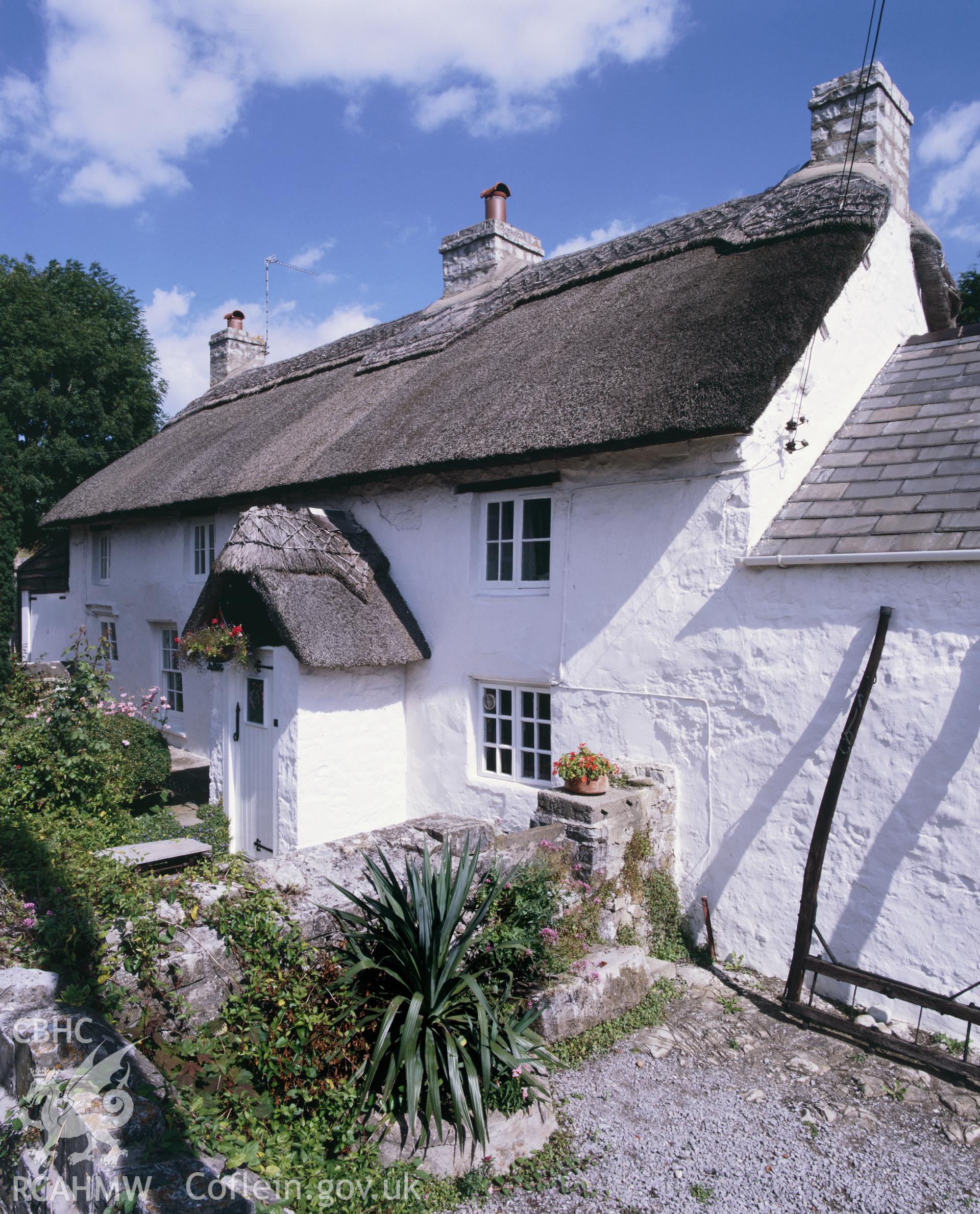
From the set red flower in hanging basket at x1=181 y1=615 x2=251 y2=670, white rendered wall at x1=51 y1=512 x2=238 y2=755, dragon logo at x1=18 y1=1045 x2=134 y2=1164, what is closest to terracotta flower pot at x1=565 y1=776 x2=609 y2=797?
dragon logo at x1=18 y1=1045 x2=134 y2=1164

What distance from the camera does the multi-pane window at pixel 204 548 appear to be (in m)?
11.4

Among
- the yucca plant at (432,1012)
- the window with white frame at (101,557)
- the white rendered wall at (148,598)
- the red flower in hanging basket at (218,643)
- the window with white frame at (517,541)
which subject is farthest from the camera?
the window with white frame at (101,557)

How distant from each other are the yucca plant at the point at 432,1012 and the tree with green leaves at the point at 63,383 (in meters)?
19.7

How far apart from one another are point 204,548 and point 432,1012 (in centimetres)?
899

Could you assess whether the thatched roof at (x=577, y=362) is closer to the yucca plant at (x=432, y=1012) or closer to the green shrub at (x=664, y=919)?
the green shrub at (x=664, y=919)

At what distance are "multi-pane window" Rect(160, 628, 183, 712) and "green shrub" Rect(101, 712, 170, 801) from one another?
3.99ft

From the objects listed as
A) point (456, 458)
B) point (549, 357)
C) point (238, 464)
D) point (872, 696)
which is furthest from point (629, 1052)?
point (238, 464)

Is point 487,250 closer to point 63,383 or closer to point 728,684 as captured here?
point 728,684

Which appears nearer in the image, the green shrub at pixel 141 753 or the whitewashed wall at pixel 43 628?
the green shrub at pixel 141 753

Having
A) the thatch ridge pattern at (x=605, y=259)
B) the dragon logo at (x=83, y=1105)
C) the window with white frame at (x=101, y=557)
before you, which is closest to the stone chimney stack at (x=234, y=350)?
the thatch ridge pattern at (x=605, y=259)

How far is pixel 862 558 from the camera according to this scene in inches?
218

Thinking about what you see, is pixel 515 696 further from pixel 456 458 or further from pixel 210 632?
pixel 210 632

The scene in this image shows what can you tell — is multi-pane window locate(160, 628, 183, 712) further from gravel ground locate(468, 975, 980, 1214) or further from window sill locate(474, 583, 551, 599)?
gravel ground locate(468, 975, 980, 1214)

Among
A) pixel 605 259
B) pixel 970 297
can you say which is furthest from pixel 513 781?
pixel 970 297
